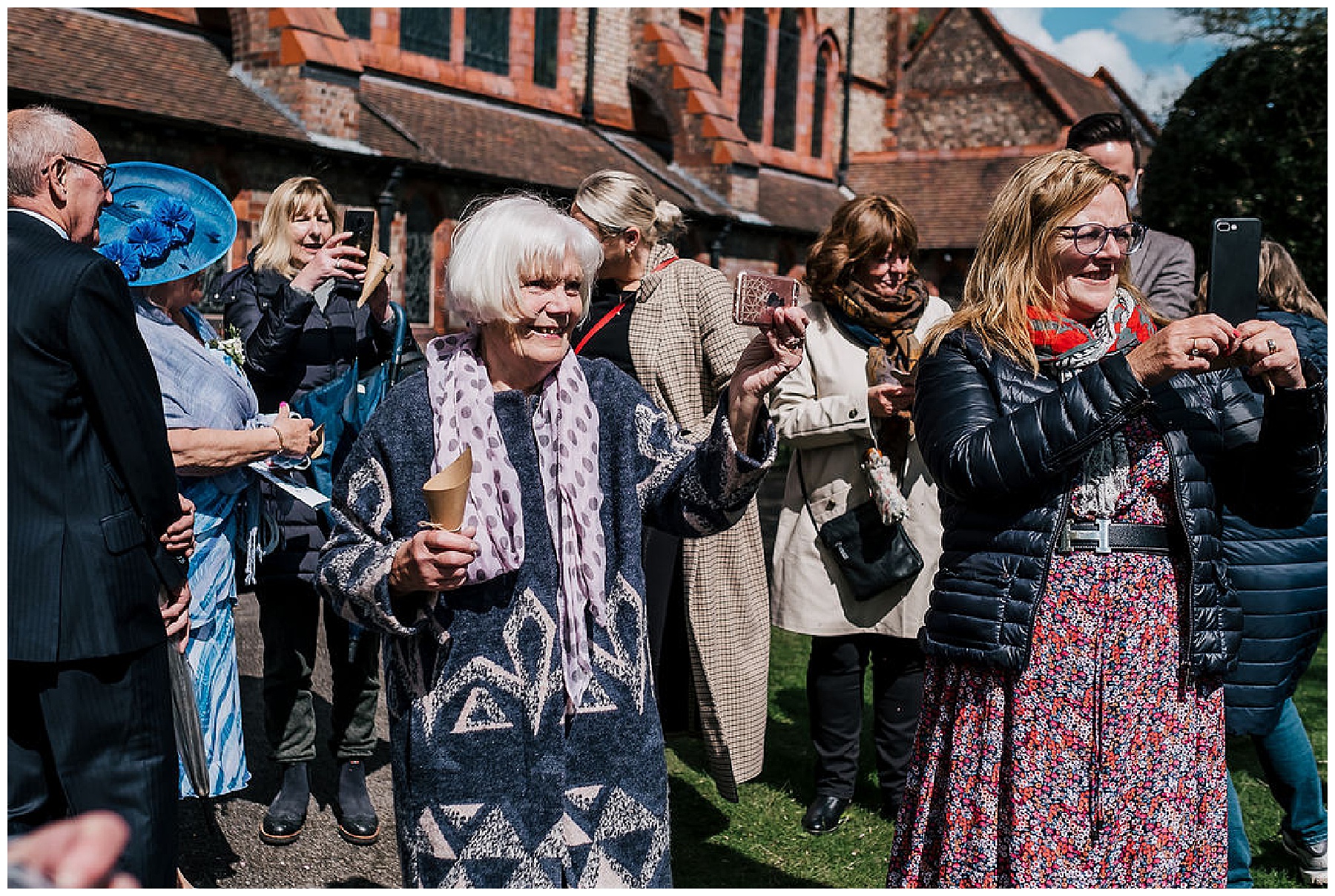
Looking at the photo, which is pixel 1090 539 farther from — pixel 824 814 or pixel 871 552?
pixel 824 814

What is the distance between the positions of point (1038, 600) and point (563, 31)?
23.7 metres

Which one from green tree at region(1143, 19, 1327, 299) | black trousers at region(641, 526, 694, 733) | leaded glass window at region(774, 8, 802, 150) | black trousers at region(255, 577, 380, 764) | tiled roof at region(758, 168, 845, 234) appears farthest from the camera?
leaded glass window at region(774, 8, 802, 150)

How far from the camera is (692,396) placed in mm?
4477

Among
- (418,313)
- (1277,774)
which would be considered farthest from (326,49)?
(1277,774)

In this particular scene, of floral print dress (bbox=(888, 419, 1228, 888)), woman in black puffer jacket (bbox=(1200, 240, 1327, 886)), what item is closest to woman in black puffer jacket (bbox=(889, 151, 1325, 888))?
floral print dress (bbox=(888, 419, 1228, 888))

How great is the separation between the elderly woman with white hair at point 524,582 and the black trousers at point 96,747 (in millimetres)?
731

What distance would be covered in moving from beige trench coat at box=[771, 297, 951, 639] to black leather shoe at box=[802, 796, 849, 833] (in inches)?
25.6

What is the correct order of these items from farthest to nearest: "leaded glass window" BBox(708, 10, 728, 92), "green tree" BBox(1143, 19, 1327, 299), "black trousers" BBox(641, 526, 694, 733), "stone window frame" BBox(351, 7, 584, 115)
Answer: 1. "leaded glass window" BBox(708, 10, 728, 92)
2. "stone window frame" BBox(351, 7, 584, 115)
3. "green tree" BBox(1143, 19, 1327, 299)
4. "black trousers" BBox(641, 526, 694, 733)

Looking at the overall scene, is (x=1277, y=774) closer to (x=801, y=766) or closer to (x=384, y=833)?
(x=801, y=766)

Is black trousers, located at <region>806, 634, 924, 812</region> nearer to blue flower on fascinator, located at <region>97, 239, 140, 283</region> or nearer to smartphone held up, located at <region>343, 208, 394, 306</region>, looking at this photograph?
smartphone held up, located at <region>343, 208, 394, 306</region>

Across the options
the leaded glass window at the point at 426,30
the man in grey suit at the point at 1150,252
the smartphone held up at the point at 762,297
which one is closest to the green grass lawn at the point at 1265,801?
the man in grey suit at the point at 1150,252

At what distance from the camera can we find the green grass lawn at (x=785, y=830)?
14.9 ft

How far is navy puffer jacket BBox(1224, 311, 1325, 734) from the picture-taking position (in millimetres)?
3408

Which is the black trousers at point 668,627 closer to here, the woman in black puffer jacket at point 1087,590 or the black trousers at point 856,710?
the black trousers at point 856,710
